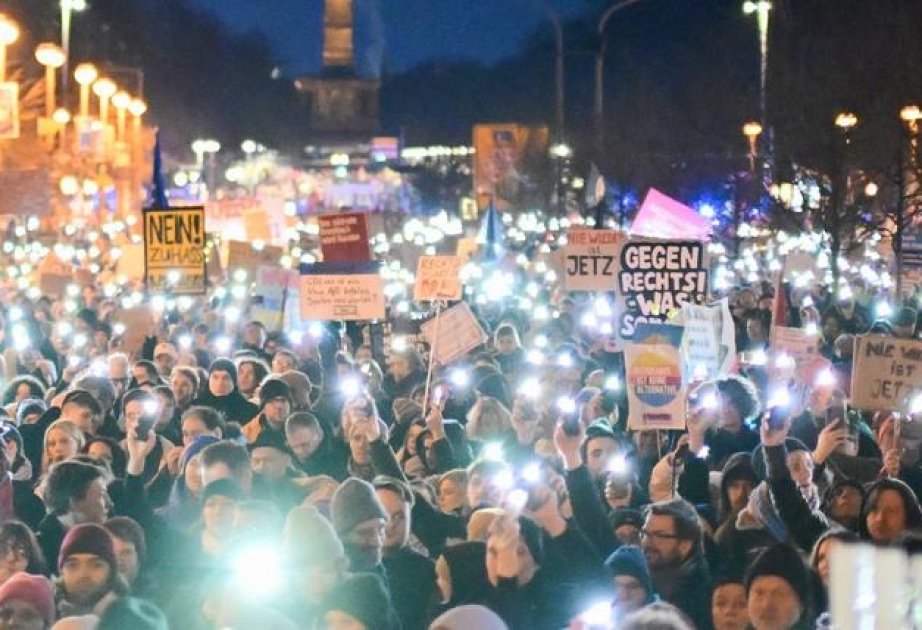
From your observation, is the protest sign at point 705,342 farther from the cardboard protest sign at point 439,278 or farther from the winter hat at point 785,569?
the winter hat at point 785,569

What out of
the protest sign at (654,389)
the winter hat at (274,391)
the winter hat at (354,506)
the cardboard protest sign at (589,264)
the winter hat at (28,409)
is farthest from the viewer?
the cardboard protest sign at (589,264)

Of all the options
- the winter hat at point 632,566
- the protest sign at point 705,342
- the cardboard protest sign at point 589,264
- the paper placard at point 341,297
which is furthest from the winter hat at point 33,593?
the cardboard protest sign at point 589,264

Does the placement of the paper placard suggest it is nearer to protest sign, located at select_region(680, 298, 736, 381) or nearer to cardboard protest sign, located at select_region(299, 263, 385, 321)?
cardboard protest sign, located at select_region(299, 263, 385, 321)

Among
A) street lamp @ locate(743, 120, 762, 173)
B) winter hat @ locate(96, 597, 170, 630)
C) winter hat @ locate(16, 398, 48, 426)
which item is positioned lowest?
winter hat @ locate(96, 597, 170, 630)

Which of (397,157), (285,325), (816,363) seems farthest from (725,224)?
(397,157)

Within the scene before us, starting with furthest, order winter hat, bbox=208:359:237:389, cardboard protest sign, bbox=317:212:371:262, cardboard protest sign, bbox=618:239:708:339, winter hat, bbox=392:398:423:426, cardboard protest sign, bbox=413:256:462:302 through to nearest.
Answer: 1. cardboard protest sign, bbox=317:212:371:262
2. cardboard protest sign, bbox=413:256:462:302
3. cardboard protest sign, bbox=618:239:708:339
4. winter hat, bbox=208:359:237:389
5. winter hat, bbox=392:398:423:426

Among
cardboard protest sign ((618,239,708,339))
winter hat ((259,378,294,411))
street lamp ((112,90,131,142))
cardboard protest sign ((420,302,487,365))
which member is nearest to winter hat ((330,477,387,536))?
winter hat ((259,378,294,411))

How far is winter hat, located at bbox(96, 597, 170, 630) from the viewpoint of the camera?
5.61 m

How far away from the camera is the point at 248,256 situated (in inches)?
764

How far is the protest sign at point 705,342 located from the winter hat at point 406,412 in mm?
1612

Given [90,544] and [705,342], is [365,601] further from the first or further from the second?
[705,342]

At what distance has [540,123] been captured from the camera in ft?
260

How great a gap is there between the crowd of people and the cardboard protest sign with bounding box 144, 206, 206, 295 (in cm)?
278

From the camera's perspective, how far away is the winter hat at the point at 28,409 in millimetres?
10555
